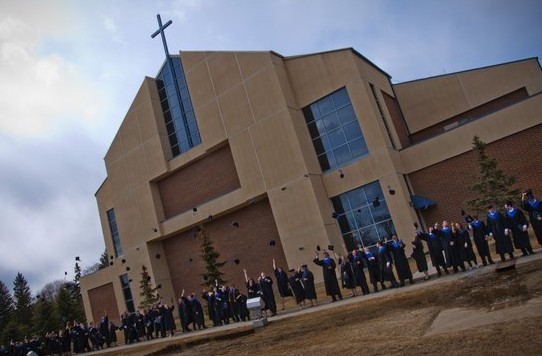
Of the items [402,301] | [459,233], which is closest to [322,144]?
[459,233]

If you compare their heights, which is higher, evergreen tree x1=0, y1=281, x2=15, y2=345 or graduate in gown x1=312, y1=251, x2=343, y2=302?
evergreen tree x1=0, y1=281, x2=15, y2=345

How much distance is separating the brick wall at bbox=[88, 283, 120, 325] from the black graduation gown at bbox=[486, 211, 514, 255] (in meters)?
31.2

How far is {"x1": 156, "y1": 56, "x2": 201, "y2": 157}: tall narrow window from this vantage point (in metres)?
31.7

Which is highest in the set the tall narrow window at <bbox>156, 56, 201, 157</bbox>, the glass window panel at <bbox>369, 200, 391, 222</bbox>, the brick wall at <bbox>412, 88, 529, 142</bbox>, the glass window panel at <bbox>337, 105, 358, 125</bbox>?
the tall narrow window at <bbox>156, 56, 201, 157</bbox>

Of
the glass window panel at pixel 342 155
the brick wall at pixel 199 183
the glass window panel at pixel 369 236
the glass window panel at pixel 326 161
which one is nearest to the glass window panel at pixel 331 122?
the glass window panel at pixel 342 155

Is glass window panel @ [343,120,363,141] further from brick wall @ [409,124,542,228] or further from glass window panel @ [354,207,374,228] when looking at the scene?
glass window panel @ [354,207,374,228]

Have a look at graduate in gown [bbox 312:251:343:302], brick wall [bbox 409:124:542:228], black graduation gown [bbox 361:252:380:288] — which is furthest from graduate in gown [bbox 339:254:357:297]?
brick wall [bbox 409:124:542:228]

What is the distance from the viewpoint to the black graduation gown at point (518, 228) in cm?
1213

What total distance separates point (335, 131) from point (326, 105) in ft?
5.28

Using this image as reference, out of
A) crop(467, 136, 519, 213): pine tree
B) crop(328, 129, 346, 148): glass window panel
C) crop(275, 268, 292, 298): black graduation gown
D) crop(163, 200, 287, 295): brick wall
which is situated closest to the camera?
crop(275, 268, 292, 298): black graduation gown

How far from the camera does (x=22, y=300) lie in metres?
62.0

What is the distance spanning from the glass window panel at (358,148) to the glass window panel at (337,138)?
0.50 metres

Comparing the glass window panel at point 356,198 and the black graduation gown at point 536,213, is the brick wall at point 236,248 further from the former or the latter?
the black graduation gown at point 536,213

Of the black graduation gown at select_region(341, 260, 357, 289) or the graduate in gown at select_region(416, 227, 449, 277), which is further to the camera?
the black graduation gown at select_region(341, 260, 357, 289)
